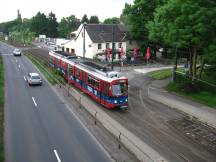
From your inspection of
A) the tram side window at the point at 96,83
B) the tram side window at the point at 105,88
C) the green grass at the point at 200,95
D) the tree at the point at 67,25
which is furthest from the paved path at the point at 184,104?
the tree at the point at 67,25

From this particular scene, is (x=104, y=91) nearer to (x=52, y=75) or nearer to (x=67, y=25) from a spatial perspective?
(x=52, y=75)

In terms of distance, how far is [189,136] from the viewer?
2119cm

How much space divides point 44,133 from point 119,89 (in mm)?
7854

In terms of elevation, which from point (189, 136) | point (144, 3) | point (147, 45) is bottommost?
point (189, 136)

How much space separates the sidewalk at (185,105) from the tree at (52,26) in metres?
99.3

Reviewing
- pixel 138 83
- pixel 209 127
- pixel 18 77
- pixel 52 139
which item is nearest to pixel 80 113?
pixel 52 139

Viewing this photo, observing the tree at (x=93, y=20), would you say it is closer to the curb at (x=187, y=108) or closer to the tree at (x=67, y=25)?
the tree at (x=67, y=25)

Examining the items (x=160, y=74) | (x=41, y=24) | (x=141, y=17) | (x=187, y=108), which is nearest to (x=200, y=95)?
(x=187, y=108)

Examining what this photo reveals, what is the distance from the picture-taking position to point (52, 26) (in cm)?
12781

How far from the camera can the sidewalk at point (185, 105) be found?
25.1m

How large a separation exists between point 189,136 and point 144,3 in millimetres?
37722

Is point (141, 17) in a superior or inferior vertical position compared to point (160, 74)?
superior

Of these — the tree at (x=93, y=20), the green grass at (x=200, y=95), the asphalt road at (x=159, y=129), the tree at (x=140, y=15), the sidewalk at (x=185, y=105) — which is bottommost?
the asphalt road at (x=159, y=129)

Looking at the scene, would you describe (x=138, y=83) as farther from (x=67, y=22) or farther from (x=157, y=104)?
(x=67, y=22)
